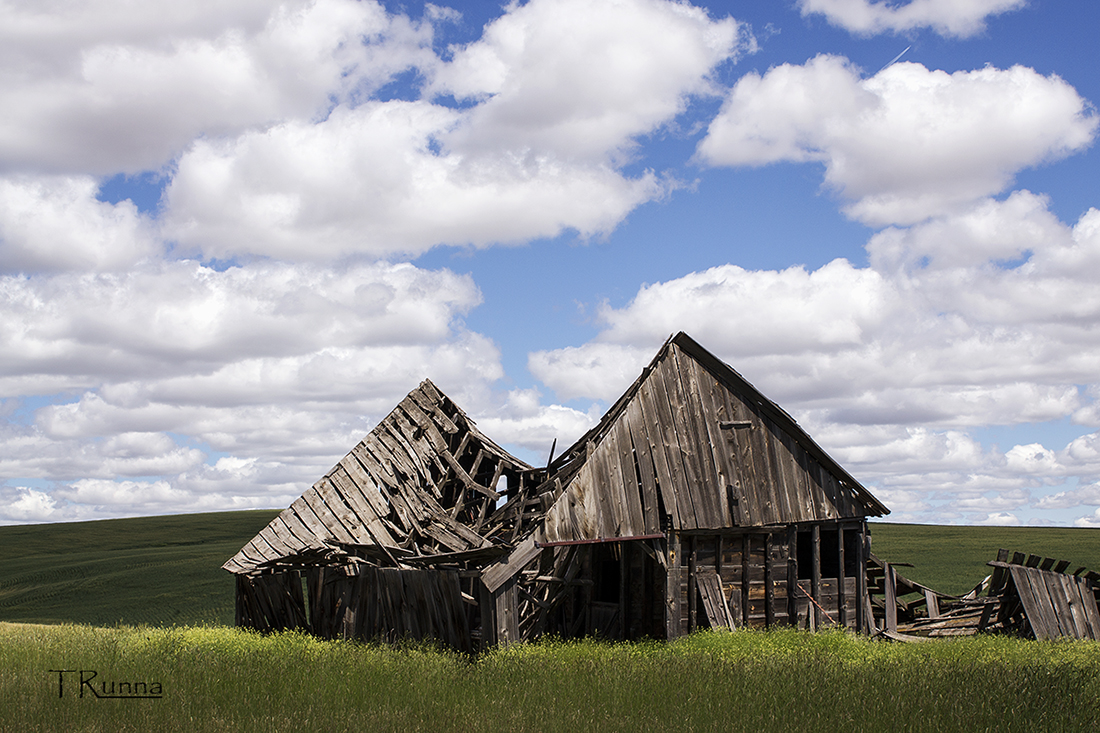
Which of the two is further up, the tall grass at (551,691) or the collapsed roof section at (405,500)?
the collapsed roof section at (405,500)

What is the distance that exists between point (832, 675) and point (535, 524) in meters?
6.69

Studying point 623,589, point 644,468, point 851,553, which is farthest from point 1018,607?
point 644,468

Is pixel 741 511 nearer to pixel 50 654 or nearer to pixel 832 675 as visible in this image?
pixel 832 675

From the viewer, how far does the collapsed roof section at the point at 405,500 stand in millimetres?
20297

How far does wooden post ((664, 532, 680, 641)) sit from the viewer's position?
17453 millimetres

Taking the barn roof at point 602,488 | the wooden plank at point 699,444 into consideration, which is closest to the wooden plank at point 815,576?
the barn roof at point 602,488

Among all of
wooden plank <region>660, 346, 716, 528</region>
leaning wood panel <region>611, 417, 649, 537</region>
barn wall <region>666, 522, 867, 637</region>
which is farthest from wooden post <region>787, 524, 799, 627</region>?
leaning wood panel <region>611, 417, 649, 537</region>

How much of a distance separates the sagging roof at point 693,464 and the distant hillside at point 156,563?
1511cm

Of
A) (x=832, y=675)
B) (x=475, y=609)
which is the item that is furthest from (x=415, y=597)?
Result: (x=832, y=675)

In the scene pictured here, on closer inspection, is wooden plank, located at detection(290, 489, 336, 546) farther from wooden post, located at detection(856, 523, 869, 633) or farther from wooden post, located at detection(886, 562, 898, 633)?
wooden post, located at detection(886, 562, 898, 633)

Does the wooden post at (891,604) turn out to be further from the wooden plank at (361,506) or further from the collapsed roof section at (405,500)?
the wooden plank at (361,506)

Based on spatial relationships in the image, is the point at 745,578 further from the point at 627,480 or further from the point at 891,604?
the point at 891,604

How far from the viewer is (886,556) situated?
47.9 m

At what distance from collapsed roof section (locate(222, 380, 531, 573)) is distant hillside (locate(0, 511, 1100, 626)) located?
717 cm
